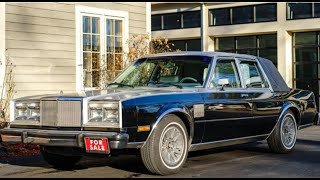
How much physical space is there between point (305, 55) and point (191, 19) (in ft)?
15.4

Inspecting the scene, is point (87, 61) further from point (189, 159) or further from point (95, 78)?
point (189, 159)

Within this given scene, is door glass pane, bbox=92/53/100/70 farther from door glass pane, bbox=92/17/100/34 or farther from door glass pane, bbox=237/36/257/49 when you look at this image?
door glass pane, bbox=237/36/257/49

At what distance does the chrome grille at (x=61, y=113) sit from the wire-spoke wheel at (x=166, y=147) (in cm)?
90

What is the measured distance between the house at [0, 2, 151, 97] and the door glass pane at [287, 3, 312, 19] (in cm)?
658

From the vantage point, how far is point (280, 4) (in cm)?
1888

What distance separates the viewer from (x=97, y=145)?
635 cm

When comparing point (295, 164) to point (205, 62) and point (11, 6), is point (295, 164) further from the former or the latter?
point (11, 6)

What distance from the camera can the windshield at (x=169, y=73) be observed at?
7963 mm

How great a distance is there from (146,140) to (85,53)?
Answer: 22.4ft

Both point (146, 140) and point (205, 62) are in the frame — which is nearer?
point (146, 140)

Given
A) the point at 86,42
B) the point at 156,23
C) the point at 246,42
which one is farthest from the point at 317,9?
the point at 86,42

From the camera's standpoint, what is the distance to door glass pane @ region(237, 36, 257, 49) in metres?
20.1

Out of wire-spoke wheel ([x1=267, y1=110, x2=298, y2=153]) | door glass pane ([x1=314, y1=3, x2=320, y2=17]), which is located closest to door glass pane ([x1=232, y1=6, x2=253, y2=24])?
door glass pane ([x1=314, y1=3, x2=320, y2=17])

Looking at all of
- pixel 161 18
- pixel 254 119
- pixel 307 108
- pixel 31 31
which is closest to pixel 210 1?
pixel 161 18
